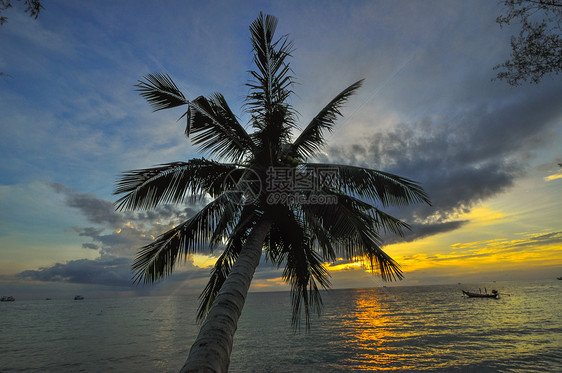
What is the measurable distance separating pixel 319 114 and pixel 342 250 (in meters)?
4.07

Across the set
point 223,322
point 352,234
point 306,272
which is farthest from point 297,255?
point 223,322

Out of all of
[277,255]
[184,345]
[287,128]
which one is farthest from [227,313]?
[184,345]

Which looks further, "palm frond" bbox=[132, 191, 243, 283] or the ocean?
the ocean

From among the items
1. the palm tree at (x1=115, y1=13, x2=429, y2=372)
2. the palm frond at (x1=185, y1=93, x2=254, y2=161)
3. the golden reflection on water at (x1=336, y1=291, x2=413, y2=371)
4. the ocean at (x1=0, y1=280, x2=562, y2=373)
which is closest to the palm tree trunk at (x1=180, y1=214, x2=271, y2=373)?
the palm tree at (x1=115, y1=13, x2=429, y2=372)

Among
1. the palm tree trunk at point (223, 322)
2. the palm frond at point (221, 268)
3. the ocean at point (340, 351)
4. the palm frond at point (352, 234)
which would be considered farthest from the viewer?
the ocean at point (340, 351)

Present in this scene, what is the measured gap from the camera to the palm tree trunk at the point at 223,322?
3.03 m

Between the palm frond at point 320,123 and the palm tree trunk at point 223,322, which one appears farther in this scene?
the palm frond at point 320,123

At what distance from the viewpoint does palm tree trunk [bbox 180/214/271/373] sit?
3.03m

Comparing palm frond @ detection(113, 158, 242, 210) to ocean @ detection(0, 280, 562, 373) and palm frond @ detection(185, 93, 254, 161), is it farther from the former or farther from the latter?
ocean @ detection(0, 280, 562, 373)

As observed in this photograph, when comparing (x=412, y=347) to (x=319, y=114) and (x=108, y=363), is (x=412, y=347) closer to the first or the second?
(x=319, y=114)

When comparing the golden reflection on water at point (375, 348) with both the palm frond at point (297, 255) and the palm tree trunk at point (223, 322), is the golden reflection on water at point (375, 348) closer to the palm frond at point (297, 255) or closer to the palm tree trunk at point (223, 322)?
the palm frond at point (297, 255)

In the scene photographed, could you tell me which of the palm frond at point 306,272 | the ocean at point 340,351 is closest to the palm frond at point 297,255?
the palm frond at point 306,272

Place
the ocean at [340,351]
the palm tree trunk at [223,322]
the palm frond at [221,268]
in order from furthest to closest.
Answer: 1. the ocean at [340,351]
2. the palm frond at [221,268]
3. the palm tree trunk at [223,322]

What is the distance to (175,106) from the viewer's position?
283 inches
